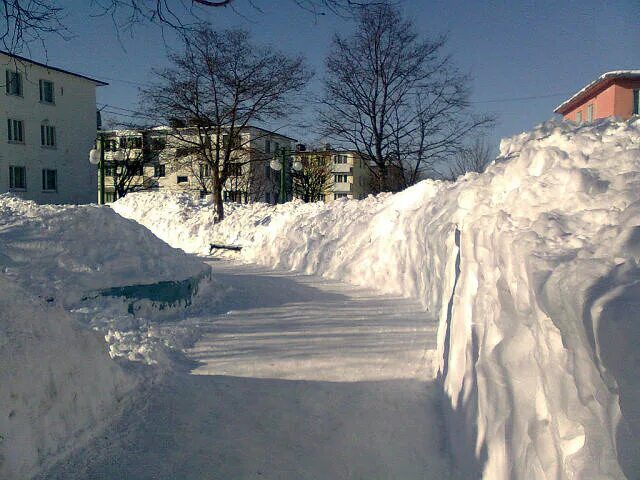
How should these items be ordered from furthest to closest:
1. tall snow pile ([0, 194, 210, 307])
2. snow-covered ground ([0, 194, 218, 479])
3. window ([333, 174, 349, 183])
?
window ([333, 174, 349, 183]) < tall snow pile ([0, 194, 210, 307]) < snow-covered ground ([0, 194, 218, 479])

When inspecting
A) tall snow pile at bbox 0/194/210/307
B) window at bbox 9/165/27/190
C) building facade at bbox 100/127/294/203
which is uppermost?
building facade at bbox 100/127/294/203

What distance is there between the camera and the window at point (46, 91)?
98.1 feet

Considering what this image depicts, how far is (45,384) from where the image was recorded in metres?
3.66

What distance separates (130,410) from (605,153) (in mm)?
4015

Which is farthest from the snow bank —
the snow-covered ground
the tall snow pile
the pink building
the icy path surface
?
the pink building

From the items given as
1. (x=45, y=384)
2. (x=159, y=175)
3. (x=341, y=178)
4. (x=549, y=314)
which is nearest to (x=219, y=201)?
(x=159, y=175)

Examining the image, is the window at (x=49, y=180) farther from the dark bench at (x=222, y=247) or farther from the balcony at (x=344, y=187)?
the balcony at (x=344, y=187)

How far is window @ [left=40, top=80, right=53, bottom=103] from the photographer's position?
2989 centimetres

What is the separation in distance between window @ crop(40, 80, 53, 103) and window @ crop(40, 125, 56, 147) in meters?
1.46

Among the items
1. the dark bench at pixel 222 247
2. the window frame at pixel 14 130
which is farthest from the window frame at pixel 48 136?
the dark bench at pixel 222 247

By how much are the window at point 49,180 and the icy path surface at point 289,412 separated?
89.2 feet

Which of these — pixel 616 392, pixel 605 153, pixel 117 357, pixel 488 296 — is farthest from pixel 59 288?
pixel 616 392

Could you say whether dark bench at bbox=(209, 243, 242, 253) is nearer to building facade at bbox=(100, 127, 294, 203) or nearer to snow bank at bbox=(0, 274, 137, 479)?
snow bank at bbox=(0, 274, 137, 479)

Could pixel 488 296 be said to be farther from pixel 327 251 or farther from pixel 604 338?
pixel 327 251
